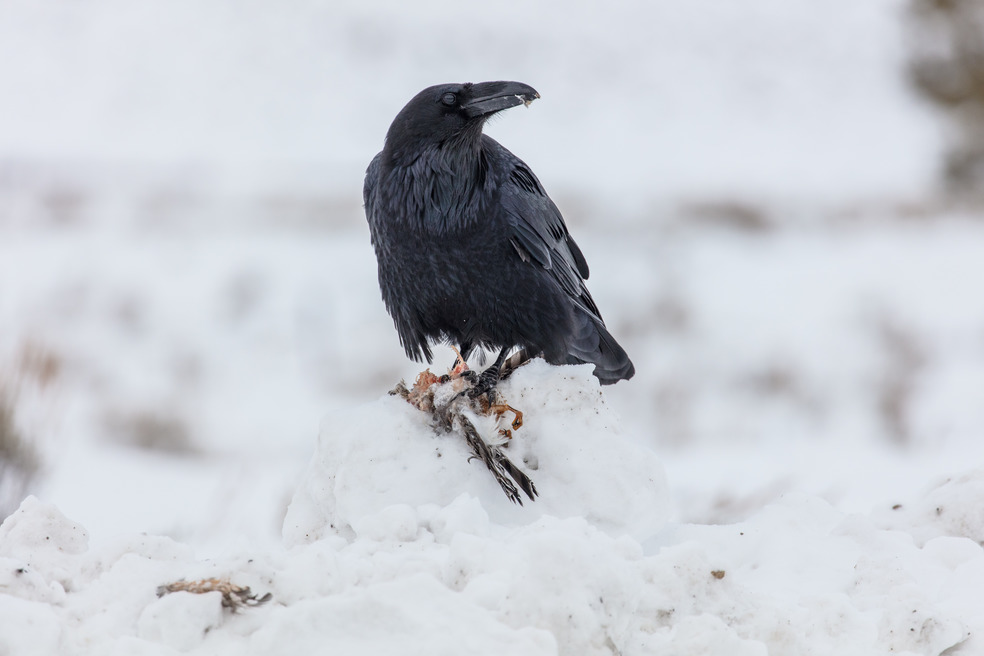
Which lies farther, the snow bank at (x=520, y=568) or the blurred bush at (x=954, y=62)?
the blurred bush at (x=954, y=62)

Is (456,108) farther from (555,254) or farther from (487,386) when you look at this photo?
(487,386)

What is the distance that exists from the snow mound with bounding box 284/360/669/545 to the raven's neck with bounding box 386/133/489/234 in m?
0.93

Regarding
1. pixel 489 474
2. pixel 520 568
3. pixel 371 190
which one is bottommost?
pixel 489 474

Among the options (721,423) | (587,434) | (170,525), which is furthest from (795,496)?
(721,423)

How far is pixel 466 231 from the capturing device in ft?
11.9

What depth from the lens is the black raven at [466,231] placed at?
11.8ft

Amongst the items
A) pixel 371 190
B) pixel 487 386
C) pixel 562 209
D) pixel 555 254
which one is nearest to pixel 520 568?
pixel 487 386

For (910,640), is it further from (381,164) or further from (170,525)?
(170,525)

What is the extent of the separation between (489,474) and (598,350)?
1.38m

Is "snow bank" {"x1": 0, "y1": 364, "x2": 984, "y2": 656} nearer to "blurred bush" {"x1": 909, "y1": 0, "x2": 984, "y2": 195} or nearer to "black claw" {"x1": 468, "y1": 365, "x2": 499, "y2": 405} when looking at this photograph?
"black claw" {"x1": 468, "y1": 365, "x2": 499, "y2": 405}

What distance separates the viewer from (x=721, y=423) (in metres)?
9.69

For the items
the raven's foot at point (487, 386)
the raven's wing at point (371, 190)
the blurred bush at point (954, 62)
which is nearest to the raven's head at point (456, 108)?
the raven's wing at point (371, 190)

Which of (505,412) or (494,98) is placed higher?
(494,98)

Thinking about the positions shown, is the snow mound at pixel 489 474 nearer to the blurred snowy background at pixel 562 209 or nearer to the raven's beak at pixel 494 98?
the raven's beak at pixel 494 98
